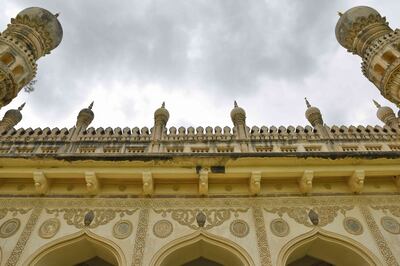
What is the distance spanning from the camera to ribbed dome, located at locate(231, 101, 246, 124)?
7.79m

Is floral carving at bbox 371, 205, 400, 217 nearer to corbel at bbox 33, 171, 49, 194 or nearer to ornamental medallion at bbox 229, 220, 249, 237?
ornamental medallion at bbox 229, 220, 249, 237

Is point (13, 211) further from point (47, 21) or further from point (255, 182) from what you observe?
point (47, 21)

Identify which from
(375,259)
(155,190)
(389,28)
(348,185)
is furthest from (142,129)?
(389,28)

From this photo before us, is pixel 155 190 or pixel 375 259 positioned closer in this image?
pixel 375 259

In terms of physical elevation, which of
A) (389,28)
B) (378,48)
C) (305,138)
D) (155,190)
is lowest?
(155,190)

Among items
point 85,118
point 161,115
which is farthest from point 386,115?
point 85,118

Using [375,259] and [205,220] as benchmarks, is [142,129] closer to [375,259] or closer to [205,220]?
[205,220]

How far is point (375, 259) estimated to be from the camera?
488 centimetres

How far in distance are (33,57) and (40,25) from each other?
117 centimetres

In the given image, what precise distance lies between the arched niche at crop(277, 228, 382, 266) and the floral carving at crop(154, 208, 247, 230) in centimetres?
95

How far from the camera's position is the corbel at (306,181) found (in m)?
5.56

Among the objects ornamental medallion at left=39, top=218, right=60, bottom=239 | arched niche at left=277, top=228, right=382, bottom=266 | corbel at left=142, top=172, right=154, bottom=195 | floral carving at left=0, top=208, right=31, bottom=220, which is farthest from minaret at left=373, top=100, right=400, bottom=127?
floral carving at left=0, top=208, right=31, bottom=220

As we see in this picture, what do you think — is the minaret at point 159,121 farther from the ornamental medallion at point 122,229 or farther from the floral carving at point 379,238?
the floral carving at point 379,238

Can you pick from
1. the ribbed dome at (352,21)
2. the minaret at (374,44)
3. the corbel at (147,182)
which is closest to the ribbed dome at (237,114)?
the corbel at (147,182)
